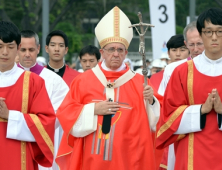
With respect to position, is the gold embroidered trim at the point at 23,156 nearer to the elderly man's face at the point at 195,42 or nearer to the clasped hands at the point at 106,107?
the clasped hands at the point at 106,107

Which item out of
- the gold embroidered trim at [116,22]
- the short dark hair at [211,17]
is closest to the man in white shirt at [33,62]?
the gold embroidered trim at [116,22]

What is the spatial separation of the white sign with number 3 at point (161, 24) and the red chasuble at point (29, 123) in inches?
339

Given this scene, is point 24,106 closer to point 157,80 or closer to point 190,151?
point 190,151

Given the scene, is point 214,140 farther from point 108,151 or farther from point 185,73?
point 108,151

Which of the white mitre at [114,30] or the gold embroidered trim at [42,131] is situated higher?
the white mitre at [114,30]

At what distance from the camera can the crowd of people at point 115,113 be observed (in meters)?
5.22

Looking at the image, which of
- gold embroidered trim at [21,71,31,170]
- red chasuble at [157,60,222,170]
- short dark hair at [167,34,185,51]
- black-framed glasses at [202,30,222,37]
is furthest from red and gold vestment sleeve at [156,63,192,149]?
short dark hair at [167,34,185,51]

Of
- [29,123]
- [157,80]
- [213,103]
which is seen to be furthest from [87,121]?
[157,80]

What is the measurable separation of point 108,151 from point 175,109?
84cm

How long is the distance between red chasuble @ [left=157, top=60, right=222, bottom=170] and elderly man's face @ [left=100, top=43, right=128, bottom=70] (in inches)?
29.7

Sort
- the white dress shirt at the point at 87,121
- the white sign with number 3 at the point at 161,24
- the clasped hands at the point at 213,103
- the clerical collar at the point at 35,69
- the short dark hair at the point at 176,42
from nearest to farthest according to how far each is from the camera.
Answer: the clasped hands at the point at 213,103 < the white dress shirt at the point at 87,121 < the clerical collar at the point at 35,69 < the short dark hair at the point at 176,42 < the white sign with number 3 at the point at 161,24

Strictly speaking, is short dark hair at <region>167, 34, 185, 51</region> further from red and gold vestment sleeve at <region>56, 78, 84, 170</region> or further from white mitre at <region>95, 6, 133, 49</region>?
red and gold vestment sleeve at <region>56, 78, 84, 170</region>

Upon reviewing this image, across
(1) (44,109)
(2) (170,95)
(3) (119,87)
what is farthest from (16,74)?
(2) (170,95)

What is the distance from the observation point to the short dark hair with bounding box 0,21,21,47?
5.36 metres
